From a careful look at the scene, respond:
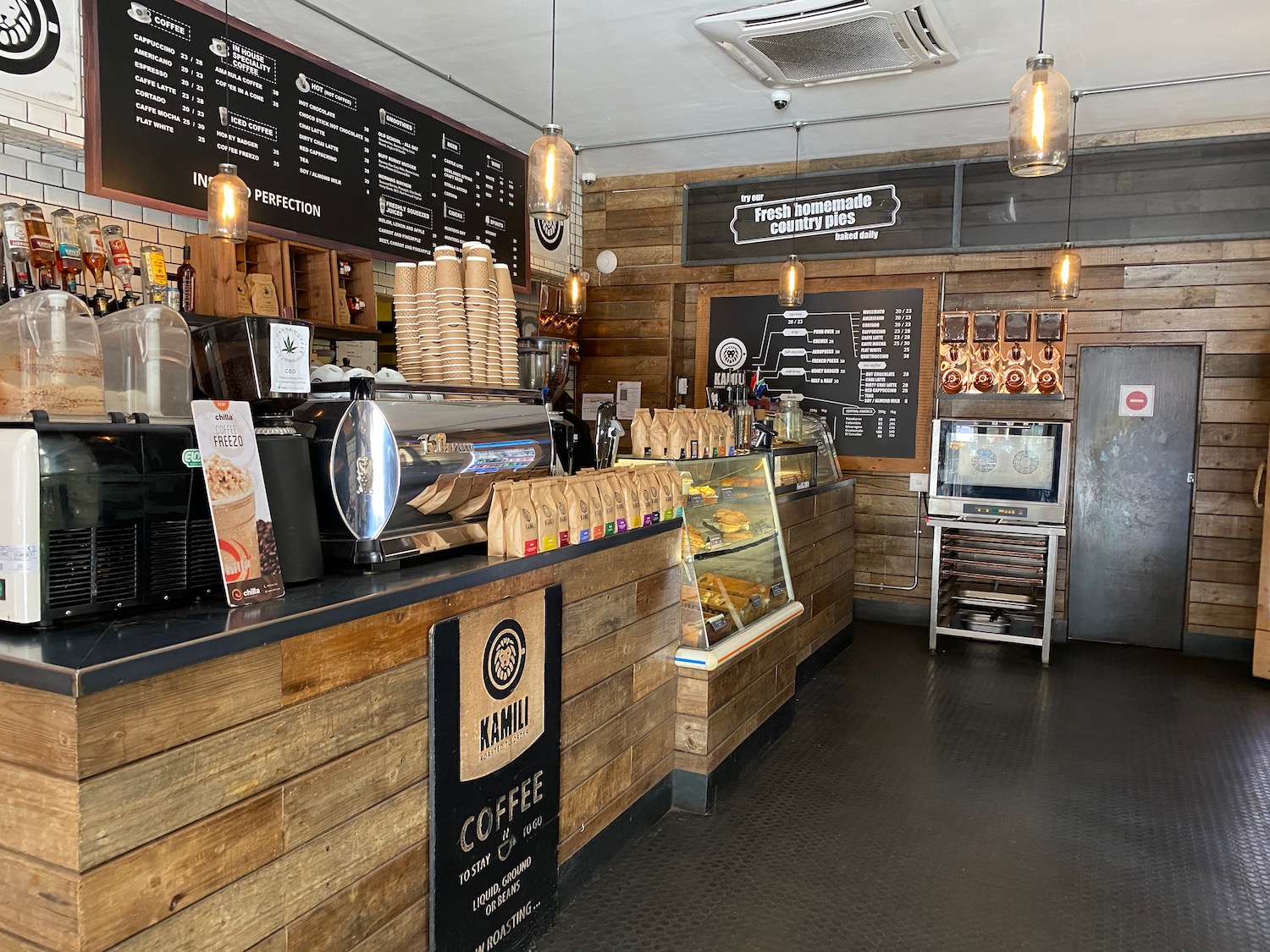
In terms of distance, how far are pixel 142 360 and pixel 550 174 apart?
1603 mm

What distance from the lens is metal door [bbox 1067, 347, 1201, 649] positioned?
5.80 meters

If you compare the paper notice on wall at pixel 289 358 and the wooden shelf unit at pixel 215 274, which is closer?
the paper notice on wall at pixel 289 358

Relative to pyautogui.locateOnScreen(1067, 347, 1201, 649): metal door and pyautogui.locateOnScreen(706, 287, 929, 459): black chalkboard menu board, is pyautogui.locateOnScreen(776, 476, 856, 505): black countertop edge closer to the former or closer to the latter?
pyautogui.locateOnScreen(706, 287, 929, 459): black chalkboard menu board

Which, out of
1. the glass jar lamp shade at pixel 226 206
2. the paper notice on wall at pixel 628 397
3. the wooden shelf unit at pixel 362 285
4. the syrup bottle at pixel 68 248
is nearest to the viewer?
the glass jar lamp shade at pixel 226 206

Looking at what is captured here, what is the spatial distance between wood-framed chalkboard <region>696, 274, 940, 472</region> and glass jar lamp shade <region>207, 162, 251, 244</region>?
13.4 ft

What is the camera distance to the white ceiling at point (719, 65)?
13.4ft

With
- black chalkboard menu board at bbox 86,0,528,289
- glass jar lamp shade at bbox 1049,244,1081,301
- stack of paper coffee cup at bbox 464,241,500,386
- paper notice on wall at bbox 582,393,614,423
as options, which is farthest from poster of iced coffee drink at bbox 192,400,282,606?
paper notice on wall at bbox 582,393,614,423

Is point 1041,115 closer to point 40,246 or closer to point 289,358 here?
point 289,358

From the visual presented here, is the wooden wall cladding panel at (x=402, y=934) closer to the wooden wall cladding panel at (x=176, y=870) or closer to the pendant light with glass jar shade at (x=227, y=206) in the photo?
the wooden wall cladding panel at (x=176, y=870)

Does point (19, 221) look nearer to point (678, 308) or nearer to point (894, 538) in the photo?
point (678, 308)

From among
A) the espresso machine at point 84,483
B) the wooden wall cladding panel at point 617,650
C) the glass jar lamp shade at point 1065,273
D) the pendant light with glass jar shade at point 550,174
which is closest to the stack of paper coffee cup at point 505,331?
the pendant light with glass jar shade at point 550,174

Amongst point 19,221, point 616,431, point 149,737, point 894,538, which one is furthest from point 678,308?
point 149,737

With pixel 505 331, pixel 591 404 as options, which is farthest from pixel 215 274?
pixel 591 404

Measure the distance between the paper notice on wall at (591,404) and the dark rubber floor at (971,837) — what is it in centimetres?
321
